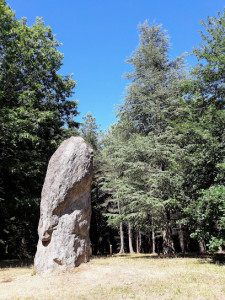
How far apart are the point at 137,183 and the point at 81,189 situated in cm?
420

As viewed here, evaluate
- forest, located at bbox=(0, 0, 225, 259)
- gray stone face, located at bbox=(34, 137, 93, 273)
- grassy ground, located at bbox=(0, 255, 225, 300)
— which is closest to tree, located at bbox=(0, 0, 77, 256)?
forest, located at bbox=(0, 0, 225, 259)

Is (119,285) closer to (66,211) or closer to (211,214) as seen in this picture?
(66,211)

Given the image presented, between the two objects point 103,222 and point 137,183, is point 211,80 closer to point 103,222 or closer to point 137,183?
point 137,183

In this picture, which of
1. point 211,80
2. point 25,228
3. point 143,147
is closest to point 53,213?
point 143,147

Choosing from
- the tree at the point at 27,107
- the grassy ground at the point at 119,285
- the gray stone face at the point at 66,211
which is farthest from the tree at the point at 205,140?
the tree at the point at 27,107

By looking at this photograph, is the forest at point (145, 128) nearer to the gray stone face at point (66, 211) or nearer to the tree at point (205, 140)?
the tree at point (205, 140)

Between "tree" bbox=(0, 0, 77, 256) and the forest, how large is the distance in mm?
53

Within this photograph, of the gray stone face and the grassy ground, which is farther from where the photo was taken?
the gray stone face

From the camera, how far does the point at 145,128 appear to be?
44.4 ft

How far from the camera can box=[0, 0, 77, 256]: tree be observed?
409 inches

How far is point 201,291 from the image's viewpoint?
4773 mm

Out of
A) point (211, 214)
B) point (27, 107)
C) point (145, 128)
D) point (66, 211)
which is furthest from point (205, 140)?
point (27, 107)

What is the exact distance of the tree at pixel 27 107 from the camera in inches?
409

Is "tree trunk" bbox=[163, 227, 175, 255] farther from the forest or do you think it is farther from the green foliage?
the green foliage
